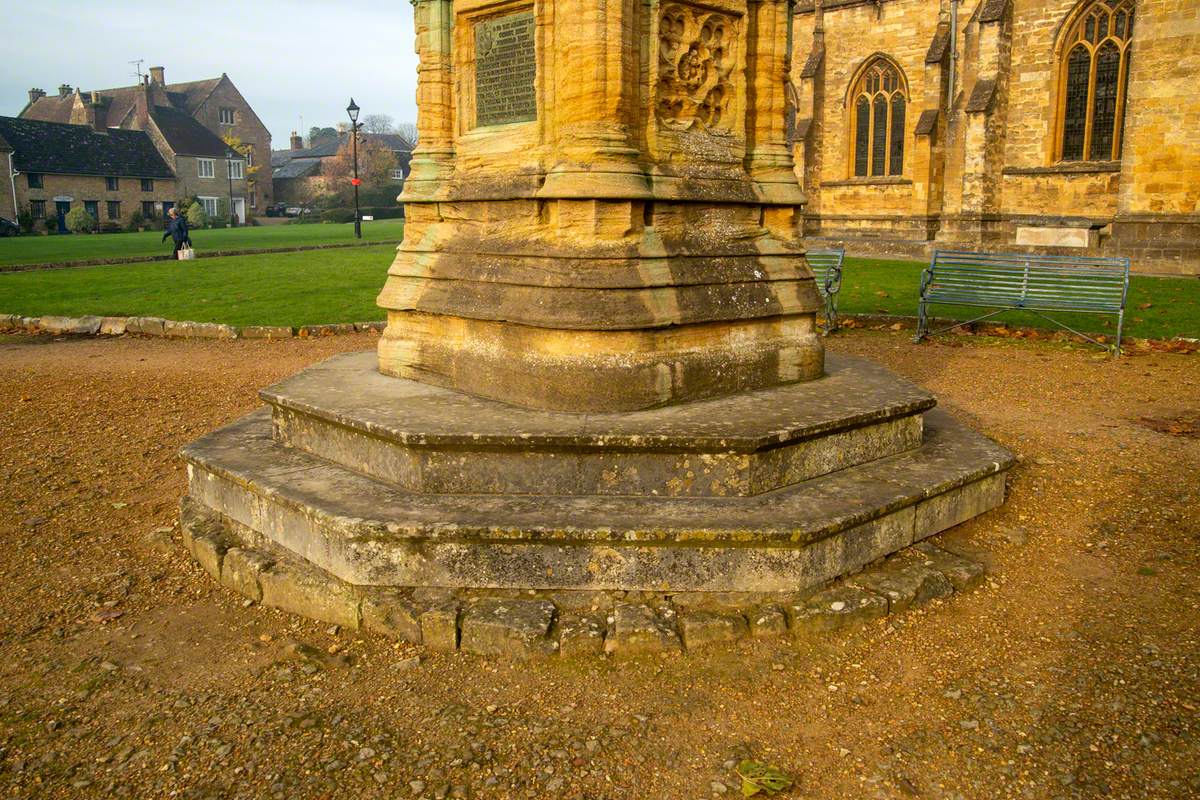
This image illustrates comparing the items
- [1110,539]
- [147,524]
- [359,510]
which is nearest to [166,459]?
[147,524]

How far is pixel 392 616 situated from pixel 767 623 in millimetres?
1690

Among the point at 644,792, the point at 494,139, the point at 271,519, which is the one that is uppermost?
the point at 494,139

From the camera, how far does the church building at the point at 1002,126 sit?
20734 mm

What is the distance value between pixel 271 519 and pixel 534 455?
1.47 m

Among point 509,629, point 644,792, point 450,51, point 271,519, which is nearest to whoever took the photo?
point 644,792

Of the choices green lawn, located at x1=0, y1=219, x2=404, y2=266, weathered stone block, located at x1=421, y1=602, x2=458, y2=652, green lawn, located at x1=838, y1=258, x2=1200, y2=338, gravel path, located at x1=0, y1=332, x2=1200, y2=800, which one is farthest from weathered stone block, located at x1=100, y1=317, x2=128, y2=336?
green lawn, located at x1=0, y1=219, x2=404, y2=266

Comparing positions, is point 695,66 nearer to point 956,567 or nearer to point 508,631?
point 956,567

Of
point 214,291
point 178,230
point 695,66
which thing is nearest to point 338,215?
point 178,230

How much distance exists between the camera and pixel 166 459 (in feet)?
22.8

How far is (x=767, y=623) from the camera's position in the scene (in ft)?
13.0

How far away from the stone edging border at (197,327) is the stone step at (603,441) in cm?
766

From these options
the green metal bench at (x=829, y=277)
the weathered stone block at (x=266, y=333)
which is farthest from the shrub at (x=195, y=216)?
the green metal bench at (x=829, y=277)

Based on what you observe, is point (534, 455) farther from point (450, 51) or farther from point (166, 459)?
point (166, 459)

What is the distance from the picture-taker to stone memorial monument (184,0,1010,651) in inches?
164
